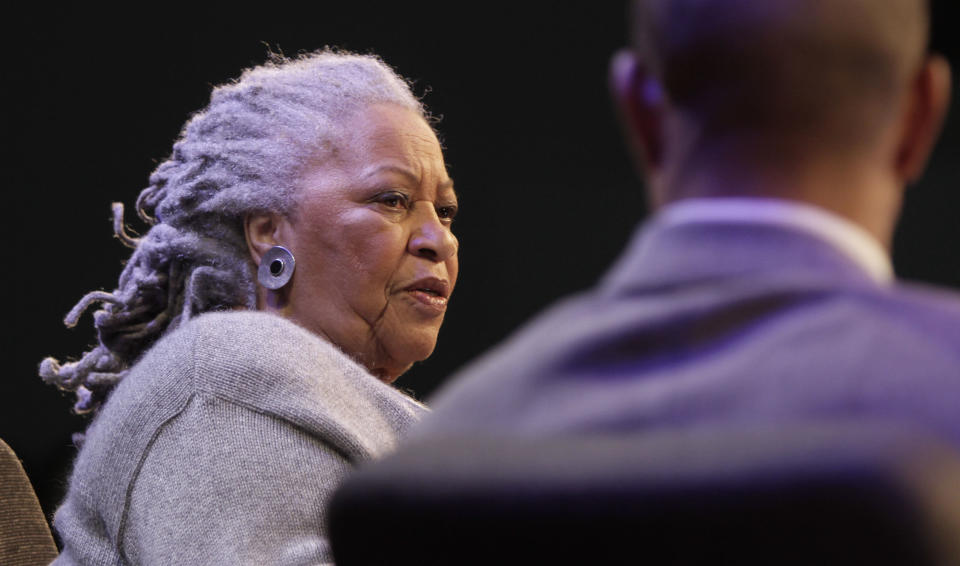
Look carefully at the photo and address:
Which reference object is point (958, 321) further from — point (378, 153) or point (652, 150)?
point (378, 153)

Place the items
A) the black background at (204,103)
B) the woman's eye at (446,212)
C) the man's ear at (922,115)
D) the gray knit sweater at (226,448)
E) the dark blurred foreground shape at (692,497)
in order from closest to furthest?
the dark blurred foreground shape at (692,497) → the man's ear at (922,115) → the gray knit sweater at (226,448) → the woman's eye at (446,212) → the black background at (204,103)

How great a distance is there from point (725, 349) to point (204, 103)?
2.51 meters

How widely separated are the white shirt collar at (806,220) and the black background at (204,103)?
6.82ft

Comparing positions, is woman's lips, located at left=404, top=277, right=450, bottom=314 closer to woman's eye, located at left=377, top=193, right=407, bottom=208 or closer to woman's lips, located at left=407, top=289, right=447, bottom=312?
woman's lips, located at left=407, top=289, right=447, bottom=312

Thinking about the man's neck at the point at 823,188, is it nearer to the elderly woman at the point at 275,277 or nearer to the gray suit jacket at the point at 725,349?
the gray suit jacket at the point at 725,349

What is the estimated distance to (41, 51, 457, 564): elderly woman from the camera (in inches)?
53.6

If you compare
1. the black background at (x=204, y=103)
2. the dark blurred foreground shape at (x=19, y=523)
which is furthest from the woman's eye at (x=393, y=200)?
the black background at (x=204, y=103)

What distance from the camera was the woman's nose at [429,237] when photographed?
1799mm

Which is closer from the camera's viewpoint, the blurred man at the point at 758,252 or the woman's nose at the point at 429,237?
the blurred man at the point at 758,252

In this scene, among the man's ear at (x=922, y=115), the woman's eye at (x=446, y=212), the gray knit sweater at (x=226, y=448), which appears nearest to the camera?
the man's ear at (x=922, y=115)

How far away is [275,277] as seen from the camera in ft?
5.73

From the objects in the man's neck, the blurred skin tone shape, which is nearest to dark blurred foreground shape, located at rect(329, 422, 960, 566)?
the man's neck

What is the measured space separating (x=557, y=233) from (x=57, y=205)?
47.5 inches

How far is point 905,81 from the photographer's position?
508 mm
